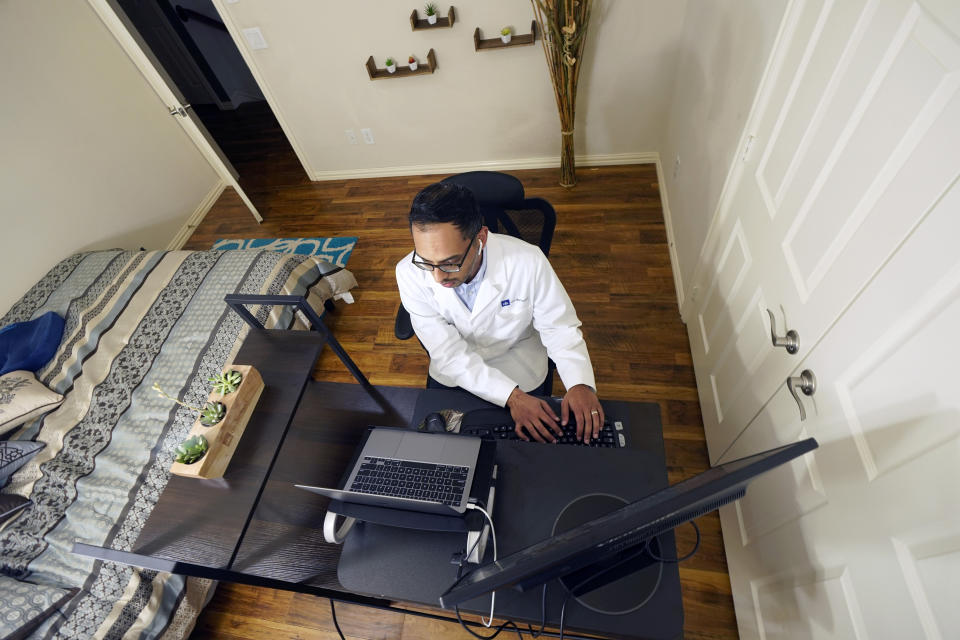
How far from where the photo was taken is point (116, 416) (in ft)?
6.22

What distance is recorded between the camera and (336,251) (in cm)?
305

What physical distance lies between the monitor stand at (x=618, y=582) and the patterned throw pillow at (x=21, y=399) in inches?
92.2

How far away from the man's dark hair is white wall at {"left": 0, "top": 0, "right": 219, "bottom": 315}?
9.44 feet

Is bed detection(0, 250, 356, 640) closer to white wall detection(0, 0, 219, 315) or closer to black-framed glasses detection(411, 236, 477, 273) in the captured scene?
white wall detection(0, 0, 219, 315)

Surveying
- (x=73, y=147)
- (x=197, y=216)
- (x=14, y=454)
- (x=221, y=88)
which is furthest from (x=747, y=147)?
(x=221, y=88)

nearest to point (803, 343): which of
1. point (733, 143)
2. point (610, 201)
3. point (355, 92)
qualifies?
point (733, 143)

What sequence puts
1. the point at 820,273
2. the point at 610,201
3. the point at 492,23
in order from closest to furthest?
the point at 820,273 < the point at 492,23 < the point at 610,201

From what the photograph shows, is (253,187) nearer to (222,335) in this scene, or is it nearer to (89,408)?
(222,335)

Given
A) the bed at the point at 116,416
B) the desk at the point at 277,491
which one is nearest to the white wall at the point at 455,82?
the bed at the point at 116,416

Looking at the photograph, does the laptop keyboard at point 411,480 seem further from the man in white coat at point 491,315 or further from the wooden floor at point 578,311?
the wooden floor at point 578,311

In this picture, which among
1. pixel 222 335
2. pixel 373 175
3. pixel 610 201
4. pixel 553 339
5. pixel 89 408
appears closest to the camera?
pixel 553 339

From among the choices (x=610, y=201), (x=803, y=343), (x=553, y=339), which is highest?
(x=803, y=343)

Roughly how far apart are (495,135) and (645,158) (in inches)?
43.1

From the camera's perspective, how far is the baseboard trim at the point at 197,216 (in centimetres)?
344
